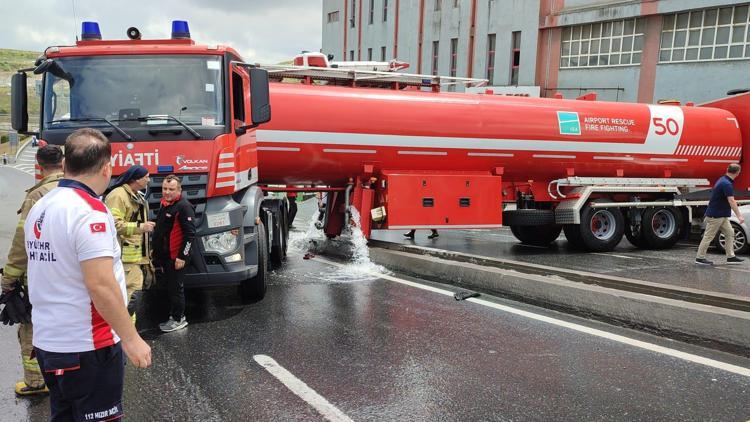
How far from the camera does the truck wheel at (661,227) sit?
11.3 m

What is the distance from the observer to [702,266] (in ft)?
Answer: 30.6

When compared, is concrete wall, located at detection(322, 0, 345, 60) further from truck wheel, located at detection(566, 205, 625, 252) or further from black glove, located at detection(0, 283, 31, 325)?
black glove, located at detection(0, 283, 31, 325)

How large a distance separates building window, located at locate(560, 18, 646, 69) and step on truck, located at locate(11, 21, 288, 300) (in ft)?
80.3

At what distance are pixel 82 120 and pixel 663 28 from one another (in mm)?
25655

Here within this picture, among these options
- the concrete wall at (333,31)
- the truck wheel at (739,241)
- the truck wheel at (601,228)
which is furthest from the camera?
the concrete wall at (333,31)

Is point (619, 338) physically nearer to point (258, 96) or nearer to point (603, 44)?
point (258, 96)

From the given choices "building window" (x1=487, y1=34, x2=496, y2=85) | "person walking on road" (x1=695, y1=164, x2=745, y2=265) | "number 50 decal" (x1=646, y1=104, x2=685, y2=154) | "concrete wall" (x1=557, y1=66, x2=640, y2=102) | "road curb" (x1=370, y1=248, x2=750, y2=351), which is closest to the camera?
"road curb" (x1=370, y1=248, x2=750, y2=351)

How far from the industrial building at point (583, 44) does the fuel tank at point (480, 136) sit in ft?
44.0

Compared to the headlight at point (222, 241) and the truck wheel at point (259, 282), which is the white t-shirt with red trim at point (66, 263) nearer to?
the headlight at point (222, 241)

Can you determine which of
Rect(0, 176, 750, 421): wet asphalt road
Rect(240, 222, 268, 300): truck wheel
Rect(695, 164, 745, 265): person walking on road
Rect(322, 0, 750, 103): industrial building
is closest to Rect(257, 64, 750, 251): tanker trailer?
Rect(695, 164, 745, 265): person walking on road

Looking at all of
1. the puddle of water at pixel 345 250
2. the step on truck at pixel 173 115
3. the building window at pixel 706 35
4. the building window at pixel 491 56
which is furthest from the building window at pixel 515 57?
the step on truck at pixel 173 115

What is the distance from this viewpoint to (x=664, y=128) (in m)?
11.1

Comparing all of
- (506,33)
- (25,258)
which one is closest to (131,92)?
(25,258)

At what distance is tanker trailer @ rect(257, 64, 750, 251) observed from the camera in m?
9.38
